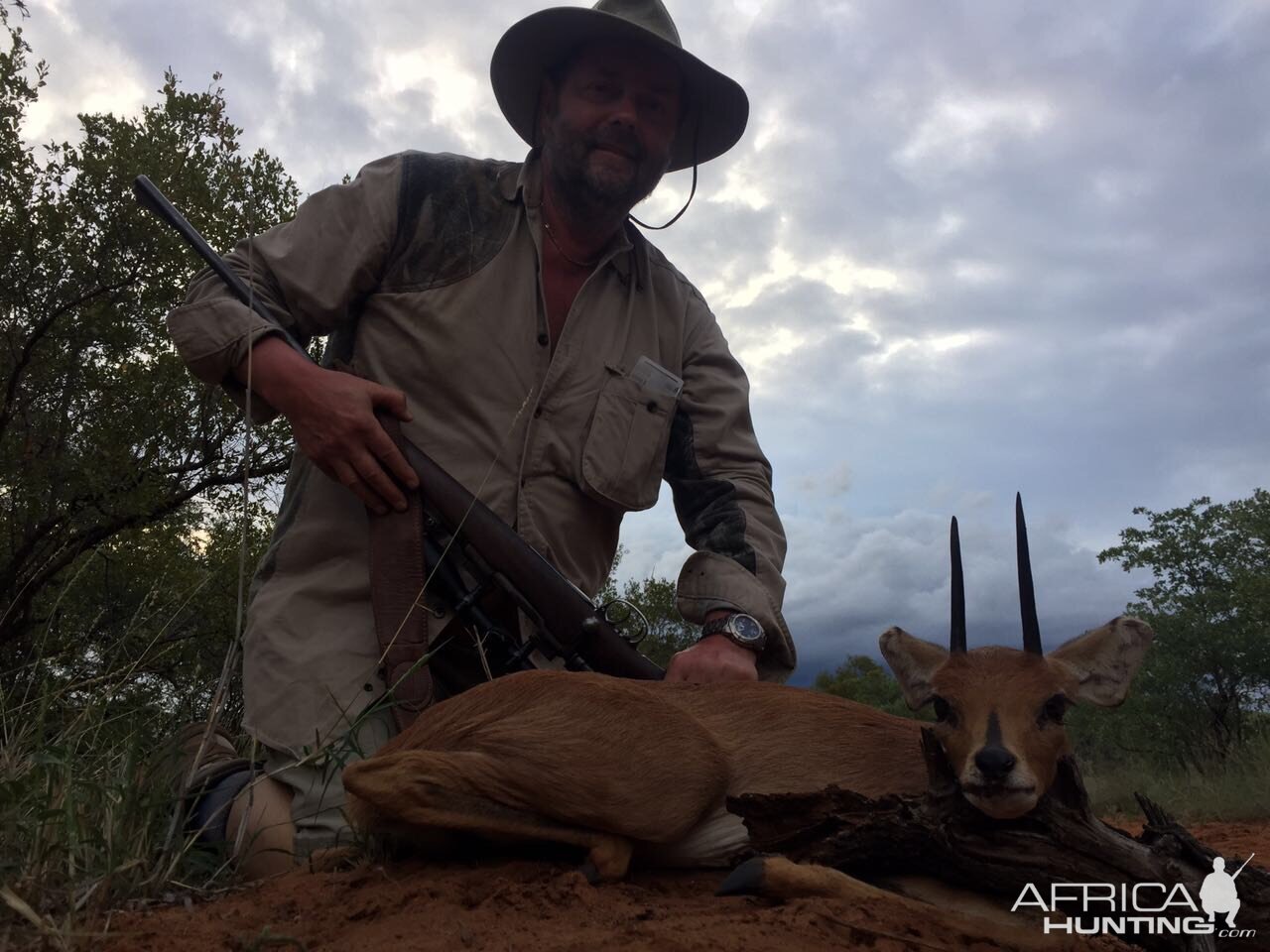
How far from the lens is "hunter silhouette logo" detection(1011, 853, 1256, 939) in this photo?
276 centimetres

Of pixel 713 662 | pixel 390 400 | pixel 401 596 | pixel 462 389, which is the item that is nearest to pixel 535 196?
pixel 462 389

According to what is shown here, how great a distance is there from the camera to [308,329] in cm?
516

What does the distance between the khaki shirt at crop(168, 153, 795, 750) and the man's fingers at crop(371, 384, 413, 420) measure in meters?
0.44

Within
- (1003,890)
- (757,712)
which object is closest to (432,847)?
(757,712)

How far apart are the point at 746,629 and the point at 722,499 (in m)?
0.93

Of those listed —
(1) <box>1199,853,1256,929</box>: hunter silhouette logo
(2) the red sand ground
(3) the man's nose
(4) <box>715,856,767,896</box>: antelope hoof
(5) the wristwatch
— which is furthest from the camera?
(3) the man's nose

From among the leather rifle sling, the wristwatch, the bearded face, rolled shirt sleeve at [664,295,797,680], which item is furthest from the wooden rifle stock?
the bearded face

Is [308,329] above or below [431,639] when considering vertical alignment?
above

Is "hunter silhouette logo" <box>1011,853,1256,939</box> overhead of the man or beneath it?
beneath

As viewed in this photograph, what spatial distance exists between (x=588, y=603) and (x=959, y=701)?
64.9 inches

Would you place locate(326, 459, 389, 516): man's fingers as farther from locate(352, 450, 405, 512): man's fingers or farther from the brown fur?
the brown fur

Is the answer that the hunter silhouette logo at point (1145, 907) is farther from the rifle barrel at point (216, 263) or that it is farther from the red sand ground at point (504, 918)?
the rifle barrel at point (216, 263)

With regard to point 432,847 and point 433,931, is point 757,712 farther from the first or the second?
point 433,931

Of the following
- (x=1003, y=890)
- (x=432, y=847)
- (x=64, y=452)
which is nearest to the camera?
(x=1003, y=890)
